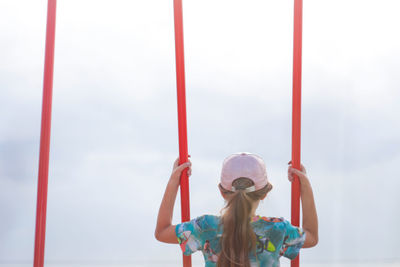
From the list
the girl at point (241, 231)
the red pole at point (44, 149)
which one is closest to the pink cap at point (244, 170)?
the girl at point (241, 231)

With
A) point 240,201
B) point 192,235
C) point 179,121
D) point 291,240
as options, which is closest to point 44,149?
point 179,121

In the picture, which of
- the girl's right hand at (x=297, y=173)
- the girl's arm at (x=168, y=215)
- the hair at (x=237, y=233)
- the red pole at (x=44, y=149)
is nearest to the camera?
the hair at (x=237, y=233)

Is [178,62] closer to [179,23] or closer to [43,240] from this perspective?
[179,23]

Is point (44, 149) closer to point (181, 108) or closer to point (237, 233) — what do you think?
point (181, 108)

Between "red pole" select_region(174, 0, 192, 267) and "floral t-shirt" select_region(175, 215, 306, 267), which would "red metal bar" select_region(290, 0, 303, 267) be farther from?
"red pole" select_region(174, 0, 192, 267)

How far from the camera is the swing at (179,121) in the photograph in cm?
159

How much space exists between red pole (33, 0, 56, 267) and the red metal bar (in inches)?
35.7

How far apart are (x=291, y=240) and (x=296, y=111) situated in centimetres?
48

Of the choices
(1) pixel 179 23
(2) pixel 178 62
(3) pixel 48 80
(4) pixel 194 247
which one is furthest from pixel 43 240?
(1) pixel 179 23

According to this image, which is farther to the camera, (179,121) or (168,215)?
(179,121)

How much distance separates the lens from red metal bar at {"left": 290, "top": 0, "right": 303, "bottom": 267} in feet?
5.14

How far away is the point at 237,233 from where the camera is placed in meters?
1.27

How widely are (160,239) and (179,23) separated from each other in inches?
30.5

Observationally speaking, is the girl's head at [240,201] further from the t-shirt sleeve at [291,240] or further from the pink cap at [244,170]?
the t-shirt sleeve at [291,240]
